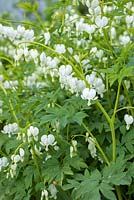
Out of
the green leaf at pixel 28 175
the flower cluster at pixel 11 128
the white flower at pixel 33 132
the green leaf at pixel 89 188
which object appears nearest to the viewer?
the green leaf at pixel 89 188

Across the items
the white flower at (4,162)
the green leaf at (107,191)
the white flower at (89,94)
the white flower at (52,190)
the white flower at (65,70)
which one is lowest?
the white flower at (52,190)

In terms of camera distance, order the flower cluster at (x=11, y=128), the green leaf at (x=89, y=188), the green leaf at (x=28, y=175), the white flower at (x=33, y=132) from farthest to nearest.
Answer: the flower cluster at (x=11, y=128) → the green leaf at (x=28, y=175) → the white flower at (x=33, y=132) → the green leaf at (x=89, y=188)

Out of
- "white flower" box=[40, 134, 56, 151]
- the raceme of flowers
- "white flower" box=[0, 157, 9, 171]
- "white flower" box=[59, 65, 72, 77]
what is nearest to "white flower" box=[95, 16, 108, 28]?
the raceme of flowers

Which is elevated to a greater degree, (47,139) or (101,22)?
(101,22)

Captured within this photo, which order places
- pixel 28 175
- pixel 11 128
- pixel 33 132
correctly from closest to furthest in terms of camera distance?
pixel 33 132 < pixel 28 175 < pixel 11 128

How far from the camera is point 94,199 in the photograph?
178 centimetres

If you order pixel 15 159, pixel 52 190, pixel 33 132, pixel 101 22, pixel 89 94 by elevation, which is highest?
pixel 101 22

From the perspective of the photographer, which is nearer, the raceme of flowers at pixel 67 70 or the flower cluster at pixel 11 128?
the raceme of flowers at pixel 67 70

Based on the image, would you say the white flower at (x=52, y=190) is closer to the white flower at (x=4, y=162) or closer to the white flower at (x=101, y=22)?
the white flower at (x=4, y=162)

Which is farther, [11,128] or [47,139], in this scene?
[11,128]

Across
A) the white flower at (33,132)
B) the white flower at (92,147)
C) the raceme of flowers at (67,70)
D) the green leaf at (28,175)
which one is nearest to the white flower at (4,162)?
the raceme of flowers at (67,70)

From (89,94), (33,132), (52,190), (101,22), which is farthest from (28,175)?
(101,22)

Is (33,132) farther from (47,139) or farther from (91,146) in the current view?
(91,146)

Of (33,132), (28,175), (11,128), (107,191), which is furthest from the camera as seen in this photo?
(11,128)
